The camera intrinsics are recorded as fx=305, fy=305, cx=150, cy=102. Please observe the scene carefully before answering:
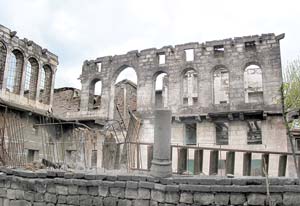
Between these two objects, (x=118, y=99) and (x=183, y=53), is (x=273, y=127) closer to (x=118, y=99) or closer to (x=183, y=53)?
(x=183, y=53)

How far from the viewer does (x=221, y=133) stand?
19406mm

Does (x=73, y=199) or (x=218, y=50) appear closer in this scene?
(x=73, y=199)

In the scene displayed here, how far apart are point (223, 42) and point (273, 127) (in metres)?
5.82

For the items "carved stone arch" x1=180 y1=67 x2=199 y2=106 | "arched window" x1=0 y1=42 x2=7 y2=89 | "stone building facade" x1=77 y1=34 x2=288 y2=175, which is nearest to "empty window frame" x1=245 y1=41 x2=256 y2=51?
"stone building facade" x1=77 y1=34 x2=288 y2=175

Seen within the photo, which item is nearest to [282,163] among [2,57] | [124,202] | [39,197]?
[124,202]

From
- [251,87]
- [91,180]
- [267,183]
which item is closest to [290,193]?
[267,183]

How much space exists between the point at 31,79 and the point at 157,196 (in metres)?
16.4

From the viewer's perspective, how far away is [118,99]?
2455 centimetres

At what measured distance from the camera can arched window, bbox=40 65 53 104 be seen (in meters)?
21.5

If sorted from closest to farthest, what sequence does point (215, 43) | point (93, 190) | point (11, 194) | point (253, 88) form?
1. point (93, 190)
2. point (11, 194)
3. point (215, 43)
4. point (253, 88)

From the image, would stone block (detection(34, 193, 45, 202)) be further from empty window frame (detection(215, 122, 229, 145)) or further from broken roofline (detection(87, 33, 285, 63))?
broken roofline (detection(87, 33, 285, 63))

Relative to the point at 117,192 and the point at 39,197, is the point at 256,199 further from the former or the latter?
the point at 39,197

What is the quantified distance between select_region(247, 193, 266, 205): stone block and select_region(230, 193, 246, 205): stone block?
0.10m

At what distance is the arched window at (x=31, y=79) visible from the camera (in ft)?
66.6
